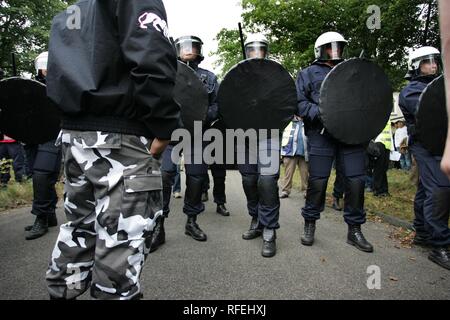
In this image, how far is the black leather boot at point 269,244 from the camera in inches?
124

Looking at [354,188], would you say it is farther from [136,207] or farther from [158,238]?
[136,207]

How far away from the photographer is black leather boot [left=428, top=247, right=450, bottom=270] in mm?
2922

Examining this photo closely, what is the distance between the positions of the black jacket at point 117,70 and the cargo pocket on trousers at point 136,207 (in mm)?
231

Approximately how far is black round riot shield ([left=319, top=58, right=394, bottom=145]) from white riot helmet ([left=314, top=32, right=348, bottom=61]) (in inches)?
10.7

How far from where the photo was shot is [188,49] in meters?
3.65

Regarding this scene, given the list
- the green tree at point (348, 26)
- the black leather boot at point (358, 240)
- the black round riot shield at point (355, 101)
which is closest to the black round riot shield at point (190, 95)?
the black round riot shield at point (355, 101)

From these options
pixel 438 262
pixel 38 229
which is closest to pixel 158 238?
pixel 38 229

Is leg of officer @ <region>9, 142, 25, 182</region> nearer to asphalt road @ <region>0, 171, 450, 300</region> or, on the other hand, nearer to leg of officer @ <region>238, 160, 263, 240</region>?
asphalt road @ <region>0, 171, 450, 300</region>

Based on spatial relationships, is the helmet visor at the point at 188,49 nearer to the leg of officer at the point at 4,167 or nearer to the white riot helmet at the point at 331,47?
the white riot helmet at the point at 331,47

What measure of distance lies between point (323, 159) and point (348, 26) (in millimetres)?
10223

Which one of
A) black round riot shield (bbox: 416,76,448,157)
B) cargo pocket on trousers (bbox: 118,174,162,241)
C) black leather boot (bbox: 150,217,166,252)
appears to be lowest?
black leather boot (bbox: 150,217,166,252)

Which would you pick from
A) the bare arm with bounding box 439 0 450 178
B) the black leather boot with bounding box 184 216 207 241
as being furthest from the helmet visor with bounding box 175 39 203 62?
the bare arm with bounding box 439 0 450 178
